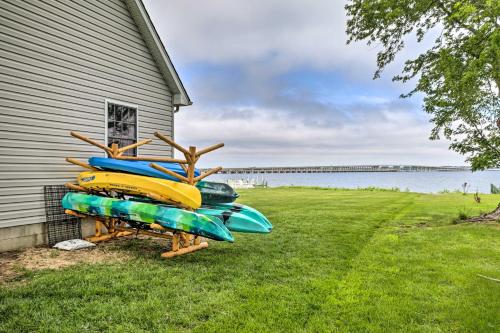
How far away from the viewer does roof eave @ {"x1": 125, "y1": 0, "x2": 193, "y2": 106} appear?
27.9 ft

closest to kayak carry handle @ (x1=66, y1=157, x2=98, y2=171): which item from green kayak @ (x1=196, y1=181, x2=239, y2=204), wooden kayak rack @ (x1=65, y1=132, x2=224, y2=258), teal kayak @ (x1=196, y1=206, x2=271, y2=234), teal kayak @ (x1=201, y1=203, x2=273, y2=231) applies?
wooden kayak rack @ (x1=65, y1=132, x2=224, y2=258)

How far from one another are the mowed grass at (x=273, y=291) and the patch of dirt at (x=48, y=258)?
0.30 metres

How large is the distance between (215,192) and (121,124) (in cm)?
337

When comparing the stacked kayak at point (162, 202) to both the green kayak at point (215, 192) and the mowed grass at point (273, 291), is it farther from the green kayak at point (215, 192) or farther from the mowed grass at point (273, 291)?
the mowed grass at point (273, 291)

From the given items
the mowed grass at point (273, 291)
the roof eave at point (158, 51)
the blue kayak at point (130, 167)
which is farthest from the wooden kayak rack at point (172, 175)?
the roof eave at point (158, 51)

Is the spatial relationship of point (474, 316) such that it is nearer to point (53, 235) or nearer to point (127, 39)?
point (53, 235)

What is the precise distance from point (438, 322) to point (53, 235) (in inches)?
267

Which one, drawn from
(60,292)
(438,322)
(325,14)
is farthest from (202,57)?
(438,322)

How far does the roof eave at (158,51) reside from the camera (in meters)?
8.50

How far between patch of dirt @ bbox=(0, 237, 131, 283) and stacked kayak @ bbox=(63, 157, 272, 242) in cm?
69

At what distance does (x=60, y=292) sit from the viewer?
4.14 meters

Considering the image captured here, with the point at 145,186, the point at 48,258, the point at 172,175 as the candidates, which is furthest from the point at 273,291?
the point at 48,258

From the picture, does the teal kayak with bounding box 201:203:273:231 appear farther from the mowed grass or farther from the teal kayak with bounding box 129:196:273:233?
the mowed grass

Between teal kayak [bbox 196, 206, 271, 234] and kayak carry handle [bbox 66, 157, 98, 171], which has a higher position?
kayak carry handle [bbox 66, 157, 98, 171]
